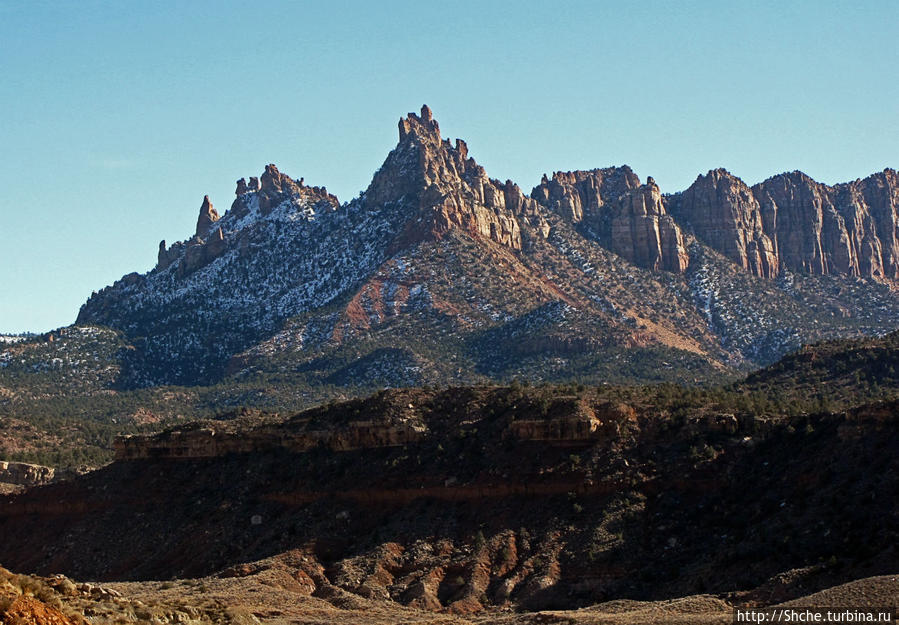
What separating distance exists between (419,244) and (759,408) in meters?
126

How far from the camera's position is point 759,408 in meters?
69.7

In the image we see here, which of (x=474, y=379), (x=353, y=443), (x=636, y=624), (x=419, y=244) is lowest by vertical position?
(x=636, y=624)

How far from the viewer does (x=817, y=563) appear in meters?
49.5

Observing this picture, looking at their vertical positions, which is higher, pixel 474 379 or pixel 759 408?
pixel 474 379

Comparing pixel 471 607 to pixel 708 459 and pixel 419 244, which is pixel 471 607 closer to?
pixel 708 459

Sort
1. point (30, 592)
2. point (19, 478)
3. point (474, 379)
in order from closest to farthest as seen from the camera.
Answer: point (30, 592) < point (19, 478) < point (474, 379)

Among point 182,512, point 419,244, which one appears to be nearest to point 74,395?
point 419,244

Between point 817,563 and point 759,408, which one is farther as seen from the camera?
point 759,408

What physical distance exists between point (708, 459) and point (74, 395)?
125641 millimetres

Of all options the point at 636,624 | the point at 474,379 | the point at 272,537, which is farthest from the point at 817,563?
the point at 474,379

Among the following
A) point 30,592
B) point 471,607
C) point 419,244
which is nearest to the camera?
point 30,592

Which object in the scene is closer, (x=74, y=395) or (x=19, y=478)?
(x=19, y=478)

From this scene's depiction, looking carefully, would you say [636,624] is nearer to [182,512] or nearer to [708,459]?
[708,459]

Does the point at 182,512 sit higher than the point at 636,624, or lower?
higher
